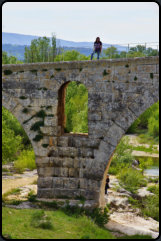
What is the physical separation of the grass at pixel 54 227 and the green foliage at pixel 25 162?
10471 mm

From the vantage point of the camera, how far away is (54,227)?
1206cm

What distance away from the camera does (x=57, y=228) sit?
12.1 m

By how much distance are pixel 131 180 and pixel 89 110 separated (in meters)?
8.77

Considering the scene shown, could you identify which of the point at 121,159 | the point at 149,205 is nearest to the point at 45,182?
the point at 149,205

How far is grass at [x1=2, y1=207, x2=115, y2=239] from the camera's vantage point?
1125 cm

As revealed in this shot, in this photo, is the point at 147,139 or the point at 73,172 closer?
the point at 73,172

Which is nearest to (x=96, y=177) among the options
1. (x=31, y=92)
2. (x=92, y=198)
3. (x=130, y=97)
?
(x=92, y=198)

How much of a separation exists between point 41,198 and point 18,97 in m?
4.21

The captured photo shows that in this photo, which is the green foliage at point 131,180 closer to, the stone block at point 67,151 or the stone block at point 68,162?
the stone block at point 68,162

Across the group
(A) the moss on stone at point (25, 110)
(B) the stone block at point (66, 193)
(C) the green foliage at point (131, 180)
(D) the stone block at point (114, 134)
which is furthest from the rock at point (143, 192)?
(A) the moss on stone at point (25, 110)

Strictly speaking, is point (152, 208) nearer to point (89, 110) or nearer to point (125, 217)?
point (125, 217)

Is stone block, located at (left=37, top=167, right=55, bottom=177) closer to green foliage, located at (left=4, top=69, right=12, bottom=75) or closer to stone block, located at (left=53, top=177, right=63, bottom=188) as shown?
stone block, located at (left=53, top=177, right=63, bottom=188)

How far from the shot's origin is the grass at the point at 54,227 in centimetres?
1125

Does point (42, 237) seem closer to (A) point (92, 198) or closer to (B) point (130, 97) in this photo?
(A) point (92, 198)
